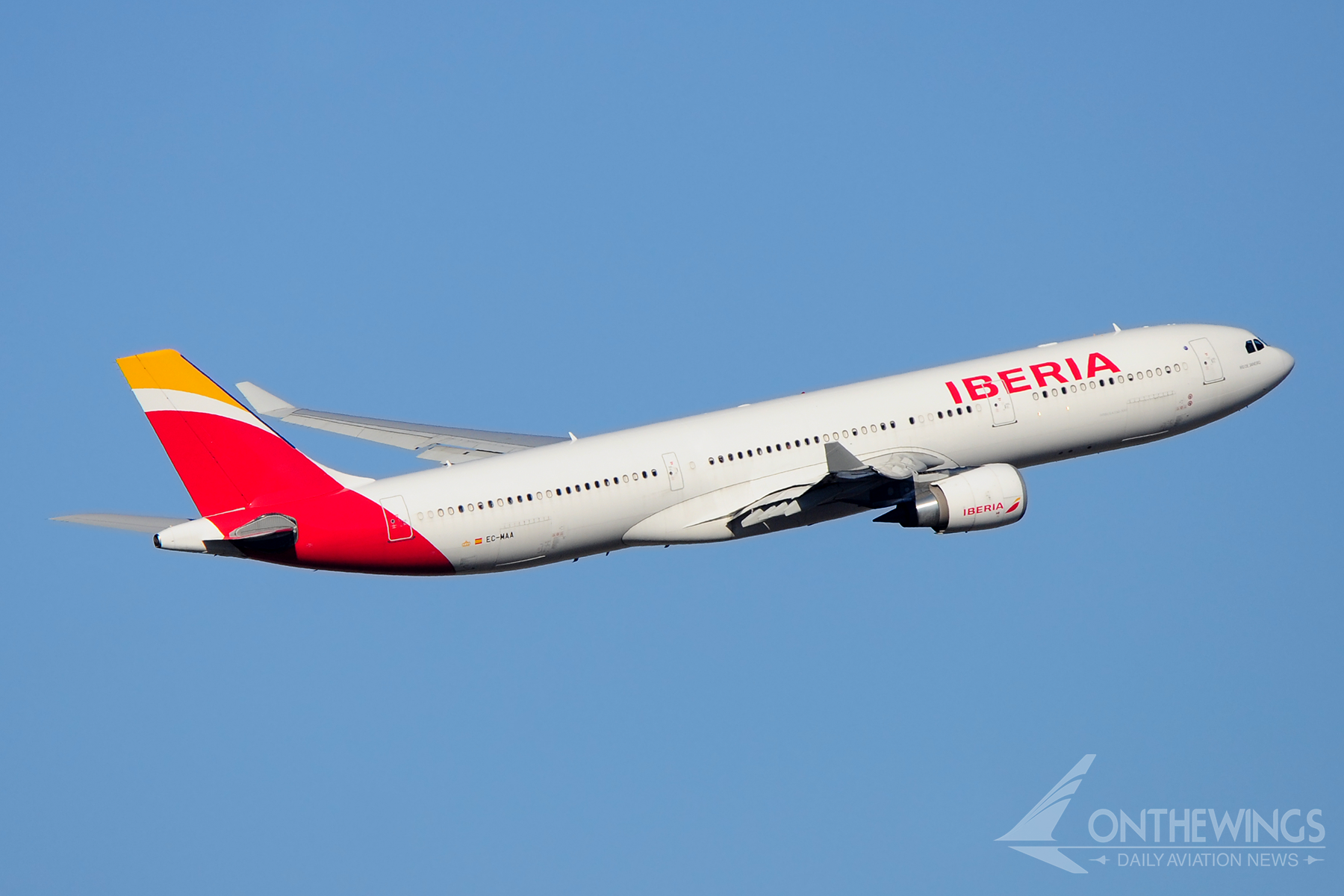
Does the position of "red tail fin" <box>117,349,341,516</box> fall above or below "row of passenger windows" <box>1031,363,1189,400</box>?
below

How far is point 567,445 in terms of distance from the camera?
178 feet

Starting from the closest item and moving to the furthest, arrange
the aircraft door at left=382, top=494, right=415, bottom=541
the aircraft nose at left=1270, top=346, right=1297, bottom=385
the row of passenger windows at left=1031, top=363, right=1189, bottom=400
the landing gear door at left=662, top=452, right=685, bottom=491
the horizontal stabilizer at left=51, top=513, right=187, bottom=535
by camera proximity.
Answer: the horizontal stabilizer at left=51, top=513, right=187, bottom=535 < the aircraft door at left=382, top=494, right=415, bottom=541 < the landing gear door at left=662, top=452, right=685, bottom=491 < the row of passenger windows at left=1031, top=363, right=1189, bottom=400 < the aircraft nose at left=1270, top=346, right=1297, bottom=385

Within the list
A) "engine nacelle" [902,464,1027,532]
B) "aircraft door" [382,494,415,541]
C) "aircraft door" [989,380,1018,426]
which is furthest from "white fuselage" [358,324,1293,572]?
"engine nacelle" [902,464,1027,532]

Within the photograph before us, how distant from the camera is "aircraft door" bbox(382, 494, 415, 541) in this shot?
51438 mm

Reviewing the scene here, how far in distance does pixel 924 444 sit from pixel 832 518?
12.8 feet

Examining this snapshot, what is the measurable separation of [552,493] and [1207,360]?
2430 cm

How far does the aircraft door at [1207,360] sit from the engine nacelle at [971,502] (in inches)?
394

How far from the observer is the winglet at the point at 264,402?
6372cm

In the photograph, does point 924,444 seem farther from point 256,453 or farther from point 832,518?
point 256,453

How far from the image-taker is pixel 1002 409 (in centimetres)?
5759

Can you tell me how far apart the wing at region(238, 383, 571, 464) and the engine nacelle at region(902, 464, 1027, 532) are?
510 inches

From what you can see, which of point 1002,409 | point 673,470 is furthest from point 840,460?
point 1002,409

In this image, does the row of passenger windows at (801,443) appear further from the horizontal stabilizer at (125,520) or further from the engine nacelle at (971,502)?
the horizontal stabilizer at (125,520)

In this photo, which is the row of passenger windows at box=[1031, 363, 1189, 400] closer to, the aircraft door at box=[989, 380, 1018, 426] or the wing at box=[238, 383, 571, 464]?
the aircraft door at box=[989, 380, 1018, 426]
